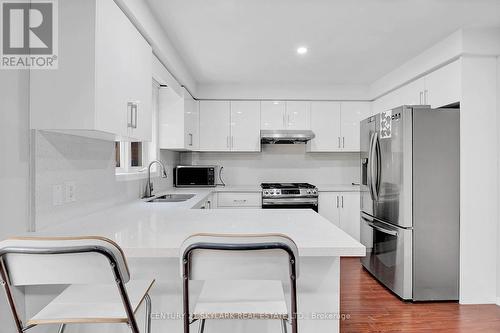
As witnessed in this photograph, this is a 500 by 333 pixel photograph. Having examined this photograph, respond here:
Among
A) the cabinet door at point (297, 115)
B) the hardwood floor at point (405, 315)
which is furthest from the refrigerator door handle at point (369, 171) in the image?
the cabinet door at point (297, 115)

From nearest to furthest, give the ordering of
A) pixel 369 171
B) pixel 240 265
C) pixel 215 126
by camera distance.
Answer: pixel 240 265 → pixel 369 171 → pixel 215 126

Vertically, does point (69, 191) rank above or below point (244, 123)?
below

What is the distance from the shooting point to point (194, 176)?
4.12m

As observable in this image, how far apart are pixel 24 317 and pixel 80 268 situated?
0.80 metres

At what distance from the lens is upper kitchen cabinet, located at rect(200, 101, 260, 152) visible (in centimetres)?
439

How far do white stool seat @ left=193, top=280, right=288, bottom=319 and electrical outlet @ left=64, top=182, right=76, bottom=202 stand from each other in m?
1.00

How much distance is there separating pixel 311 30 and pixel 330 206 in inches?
93.5

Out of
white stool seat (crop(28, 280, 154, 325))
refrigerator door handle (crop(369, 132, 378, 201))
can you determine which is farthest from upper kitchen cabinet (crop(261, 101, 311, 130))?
white stool seat (crop(28, 280, 154, 325))

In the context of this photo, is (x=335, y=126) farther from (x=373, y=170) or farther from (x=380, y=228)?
(x=380, y=228)

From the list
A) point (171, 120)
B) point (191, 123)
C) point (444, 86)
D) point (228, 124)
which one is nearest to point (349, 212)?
point (444, 86)

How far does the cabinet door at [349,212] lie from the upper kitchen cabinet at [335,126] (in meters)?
0.74

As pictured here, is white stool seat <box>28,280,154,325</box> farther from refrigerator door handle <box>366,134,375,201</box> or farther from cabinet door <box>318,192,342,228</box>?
cabinet door <box>318,192,342,228</box>

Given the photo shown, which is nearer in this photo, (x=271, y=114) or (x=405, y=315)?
(x=405, y=315)

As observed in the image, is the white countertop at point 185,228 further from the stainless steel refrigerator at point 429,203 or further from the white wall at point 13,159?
the stainless steel refrigerator at point 429,203
